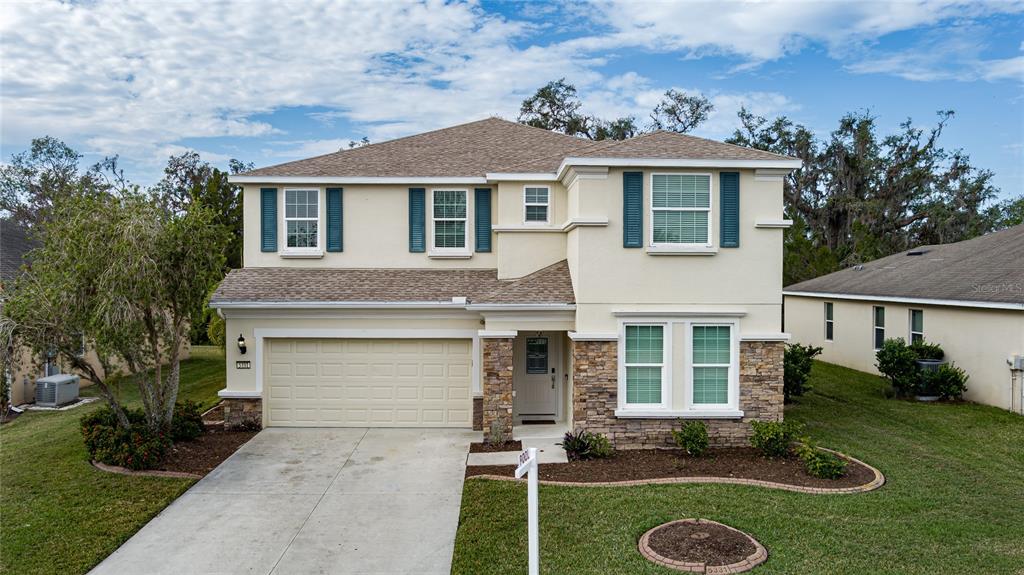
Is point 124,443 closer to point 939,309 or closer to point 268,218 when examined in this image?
point 268,218

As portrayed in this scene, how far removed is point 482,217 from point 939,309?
12.6 meters

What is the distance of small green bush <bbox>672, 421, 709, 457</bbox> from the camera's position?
1027 cm

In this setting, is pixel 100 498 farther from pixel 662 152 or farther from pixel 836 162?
pixel 836 162

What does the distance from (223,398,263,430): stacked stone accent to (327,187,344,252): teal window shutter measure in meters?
3.75

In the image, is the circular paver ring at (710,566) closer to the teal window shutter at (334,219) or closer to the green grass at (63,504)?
the green grass at (63,504)

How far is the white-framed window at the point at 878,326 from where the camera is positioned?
746 inches

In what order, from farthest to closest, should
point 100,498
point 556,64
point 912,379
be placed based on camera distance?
point 556,64 < point 912,379 < point 100,498

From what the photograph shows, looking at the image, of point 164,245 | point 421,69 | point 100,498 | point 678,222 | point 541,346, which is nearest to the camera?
point 100,498

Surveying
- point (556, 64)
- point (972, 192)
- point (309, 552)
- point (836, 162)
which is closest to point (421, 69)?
point (556, 64)

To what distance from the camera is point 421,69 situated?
2061cm

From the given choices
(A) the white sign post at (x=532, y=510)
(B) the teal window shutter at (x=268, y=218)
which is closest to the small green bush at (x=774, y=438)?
(A) the white sign post at (x=532, y=510)

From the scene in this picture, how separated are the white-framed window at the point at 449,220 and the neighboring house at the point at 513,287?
40 millimetres

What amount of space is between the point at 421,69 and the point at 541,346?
1222cm

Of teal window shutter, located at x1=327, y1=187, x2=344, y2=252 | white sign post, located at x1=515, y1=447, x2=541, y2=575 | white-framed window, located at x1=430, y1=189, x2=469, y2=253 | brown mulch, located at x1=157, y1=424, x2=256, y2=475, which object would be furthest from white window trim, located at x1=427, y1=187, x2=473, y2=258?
white sign post, located at x1=515, y1=447, x2=541, y2=575
